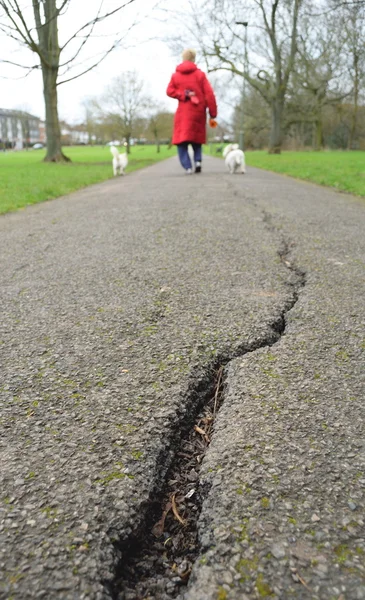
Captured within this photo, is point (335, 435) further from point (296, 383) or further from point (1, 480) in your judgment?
point (1, 480)

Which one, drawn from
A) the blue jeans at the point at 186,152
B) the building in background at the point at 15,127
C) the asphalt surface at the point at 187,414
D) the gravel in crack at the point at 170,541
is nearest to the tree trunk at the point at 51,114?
the blue jeans at the point at 186,152

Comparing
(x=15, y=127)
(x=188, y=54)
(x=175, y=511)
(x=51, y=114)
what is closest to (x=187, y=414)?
(x=175, y=511)

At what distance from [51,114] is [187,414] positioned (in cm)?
1882

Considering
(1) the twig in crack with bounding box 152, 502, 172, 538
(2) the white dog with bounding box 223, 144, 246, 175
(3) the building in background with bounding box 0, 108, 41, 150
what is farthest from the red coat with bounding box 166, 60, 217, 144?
(3) the building in background with bounding box 0, 108, 41, 150

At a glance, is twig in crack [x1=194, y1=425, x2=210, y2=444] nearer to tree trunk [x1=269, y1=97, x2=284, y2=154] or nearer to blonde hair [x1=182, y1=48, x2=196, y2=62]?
blonde hair [x1=182, y1=48, x2=196, y2=62]

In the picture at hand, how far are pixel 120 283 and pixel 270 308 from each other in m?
0.93

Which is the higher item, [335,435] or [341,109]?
[341,109]

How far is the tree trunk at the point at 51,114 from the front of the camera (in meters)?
17.6

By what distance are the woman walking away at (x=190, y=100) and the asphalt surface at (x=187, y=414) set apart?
7811 millimetres

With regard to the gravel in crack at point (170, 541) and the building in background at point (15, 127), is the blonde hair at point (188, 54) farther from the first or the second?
the building in background at point (15, 127)

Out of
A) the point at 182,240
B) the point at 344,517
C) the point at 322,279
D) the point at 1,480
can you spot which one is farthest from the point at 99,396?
the point at 182,240

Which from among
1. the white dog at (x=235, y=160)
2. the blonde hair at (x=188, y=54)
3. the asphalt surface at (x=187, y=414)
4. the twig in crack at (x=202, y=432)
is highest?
the blonde hair at (x=188, y=54)

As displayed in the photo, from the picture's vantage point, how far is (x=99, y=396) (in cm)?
152

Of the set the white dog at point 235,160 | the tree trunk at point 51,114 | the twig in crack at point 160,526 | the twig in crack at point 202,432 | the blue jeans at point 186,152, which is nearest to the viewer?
the twig in crack at point 160,526
